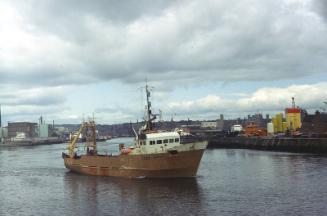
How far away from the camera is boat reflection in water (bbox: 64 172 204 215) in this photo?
3791 centimetres

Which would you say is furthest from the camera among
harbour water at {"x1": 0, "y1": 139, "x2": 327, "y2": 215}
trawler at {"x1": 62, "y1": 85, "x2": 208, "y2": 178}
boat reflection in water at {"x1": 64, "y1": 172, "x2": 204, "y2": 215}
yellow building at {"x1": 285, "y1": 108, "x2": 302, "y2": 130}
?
yellow building at {"x1": 285, "y1": 108, "x2": 302, "y2": 130}

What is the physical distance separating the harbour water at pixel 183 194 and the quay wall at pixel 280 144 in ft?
83.5

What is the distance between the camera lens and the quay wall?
294ft

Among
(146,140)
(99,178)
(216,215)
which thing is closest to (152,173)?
(146,140)

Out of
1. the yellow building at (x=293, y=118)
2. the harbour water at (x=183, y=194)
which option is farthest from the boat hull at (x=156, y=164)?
the yellow building at (x=293, y=118)

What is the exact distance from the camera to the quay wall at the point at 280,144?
294 feet

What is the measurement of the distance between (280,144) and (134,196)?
66.8 meters

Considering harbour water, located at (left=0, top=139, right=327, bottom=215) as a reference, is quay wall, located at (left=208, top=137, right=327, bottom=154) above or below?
above

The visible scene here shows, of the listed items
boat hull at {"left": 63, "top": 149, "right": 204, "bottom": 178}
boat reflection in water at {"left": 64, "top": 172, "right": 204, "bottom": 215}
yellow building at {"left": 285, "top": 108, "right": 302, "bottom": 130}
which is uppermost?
yellow building at {"left": 285, "top": 108, "right": 302, "bottom": 130}

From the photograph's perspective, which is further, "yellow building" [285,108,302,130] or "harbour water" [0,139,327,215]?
"yellow building" [285,108,302,130]

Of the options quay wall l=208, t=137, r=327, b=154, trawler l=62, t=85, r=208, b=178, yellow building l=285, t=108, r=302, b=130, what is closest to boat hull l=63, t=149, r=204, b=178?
trawler l=62, t=85, r=208, b=178

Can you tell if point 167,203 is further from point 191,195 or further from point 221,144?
point 221,144

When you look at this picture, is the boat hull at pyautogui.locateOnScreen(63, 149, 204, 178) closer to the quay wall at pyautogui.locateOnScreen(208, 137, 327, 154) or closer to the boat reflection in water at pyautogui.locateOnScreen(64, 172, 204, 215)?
the boat reflection in water at pyautogui.locateOnScreen(64, 172, 204, 215)

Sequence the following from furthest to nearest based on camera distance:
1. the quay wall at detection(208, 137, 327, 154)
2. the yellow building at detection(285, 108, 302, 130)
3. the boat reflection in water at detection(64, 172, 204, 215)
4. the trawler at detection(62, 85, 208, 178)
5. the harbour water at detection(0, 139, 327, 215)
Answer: the yellow building at detection(285, 108, 302, 130) < the quay wall at detection(208, 137, 327, 154) < the trawler at detection(62, 85, 208, 178) < the boat reflection in water at detection(64, 172, 204, 215) < the harbour water at detection(0, 139, 327, 215)
